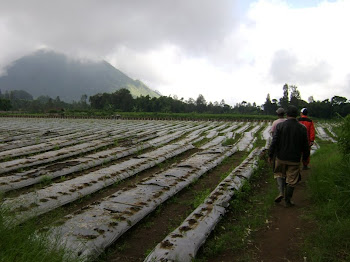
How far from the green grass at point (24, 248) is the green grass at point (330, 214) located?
93.3 inches

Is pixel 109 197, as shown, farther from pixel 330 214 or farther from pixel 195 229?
pixel 330 214

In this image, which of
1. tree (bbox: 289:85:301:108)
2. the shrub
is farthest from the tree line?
the shrub

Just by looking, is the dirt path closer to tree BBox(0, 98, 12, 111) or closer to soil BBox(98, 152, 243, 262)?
soil BBox(98, 152, 243, 262)

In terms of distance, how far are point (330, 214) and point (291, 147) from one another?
106cm

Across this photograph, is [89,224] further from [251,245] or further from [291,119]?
[291,119]

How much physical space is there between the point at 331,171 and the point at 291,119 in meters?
1.18

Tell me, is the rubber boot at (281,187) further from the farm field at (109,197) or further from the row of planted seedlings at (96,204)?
the row of planted seedlings at (96,204)

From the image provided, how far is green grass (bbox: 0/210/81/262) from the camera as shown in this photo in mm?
1882

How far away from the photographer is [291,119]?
13.1 ft

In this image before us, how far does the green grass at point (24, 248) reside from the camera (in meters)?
1.88

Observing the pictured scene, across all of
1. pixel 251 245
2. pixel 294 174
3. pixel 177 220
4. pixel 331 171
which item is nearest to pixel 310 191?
pixel 331 171

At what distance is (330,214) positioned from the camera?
132 inches

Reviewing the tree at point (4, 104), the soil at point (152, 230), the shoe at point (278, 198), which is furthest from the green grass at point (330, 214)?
the tree at point (4, 104)

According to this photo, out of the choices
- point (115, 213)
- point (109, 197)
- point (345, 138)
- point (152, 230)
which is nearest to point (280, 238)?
point (152, 230)
